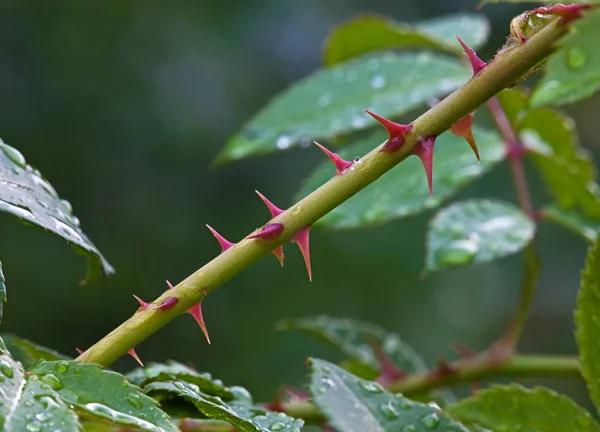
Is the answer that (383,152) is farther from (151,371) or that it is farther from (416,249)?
(416,249)

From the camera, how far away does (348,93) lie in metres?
1.03

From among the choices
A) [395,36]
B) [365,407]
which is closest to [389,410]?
[365,407]

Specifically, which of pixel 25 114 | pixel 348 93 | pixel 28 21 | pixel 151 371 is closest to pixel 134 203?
pixel 25 114

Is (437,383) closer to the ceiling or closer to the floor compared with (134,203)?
closer to the ceiling

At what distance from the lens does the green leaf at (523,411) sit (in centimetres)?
61

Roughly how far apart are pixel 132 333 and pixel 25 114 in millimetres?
2930

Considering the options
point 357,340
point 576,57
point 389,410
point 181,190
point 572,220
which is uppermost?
point 576,57

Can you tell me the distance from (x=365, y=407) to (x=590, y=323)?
19 cm

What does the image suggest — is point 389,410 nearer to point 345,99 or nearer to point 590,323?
point 590,323

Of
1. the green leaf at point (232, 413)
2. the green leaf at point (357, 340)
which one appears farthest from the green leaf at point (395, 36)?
the green leaf at point (232, 413)

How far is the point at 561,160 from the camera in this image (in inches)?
43.3

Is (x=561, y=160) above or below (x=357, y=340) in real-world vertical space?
above

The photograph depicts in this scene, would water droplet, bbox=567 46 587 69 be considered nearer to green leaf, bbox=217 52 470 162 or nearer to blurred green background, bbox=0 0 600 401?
green leaf, bbox=217 52 470 162

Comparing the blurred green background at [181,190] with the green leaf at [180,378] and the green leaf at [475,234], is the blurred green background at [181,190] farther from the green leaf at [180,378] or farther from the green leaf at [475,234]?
the green leaf at [180,378]
